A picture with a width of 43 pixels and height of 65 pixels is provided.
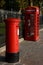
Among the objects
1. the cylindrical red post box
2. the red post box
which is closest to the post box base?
the cylindrical red post box

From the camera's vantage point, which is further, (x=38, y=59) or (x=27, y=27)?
(x=27, y=27)

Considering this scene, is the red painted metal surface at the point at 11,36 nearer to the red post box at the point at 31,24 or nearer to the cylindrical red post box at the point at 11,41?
the cylindrical red post box at the point at 11,41

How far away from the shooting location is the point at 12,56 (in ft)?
33.0

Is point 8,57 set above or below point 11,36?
below

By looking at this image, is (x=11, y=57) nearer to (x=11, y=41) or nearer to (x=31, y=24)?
(x=11, y=41)

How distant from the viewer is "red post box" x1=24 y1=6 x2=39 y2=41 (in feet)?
Answer: 54.5

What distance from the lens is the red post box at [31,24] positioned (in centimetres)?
1661

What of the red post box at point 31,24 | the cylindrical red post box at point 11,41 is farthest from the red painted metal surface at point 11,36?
the red post box at point 31,24

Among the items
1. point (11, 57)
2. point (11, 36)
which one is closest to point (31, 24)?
point (11, 36)

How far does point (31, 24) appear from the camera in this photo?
55.4 ft

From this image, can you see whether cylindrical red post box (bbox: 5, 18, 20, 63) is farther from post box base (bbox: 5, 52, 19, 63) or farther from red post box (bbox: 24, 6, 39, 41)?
red post box (bbox: 24, 6, 39, 41)

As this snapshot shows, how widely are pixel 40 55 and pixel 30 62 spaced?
166 cm

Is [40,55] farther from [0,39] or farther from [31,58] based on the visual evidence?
[0,39]

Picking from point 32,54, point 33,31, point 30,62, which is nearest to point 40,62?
point 30,62
